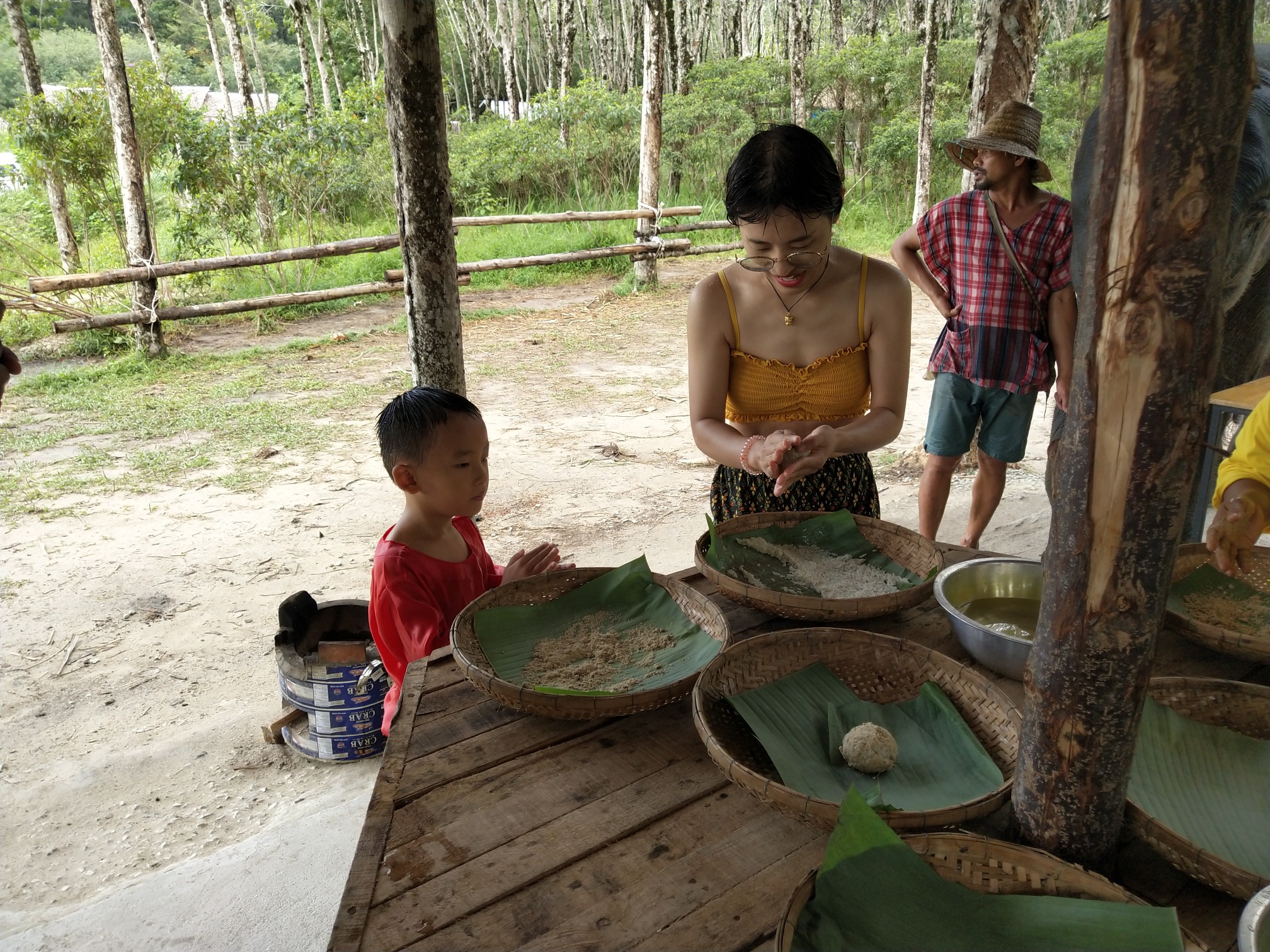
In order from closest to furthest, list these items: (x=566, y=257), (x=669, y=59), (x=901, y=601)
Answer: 1. (x=901, y=601)
2. (x=566, y=257)
3. (x=669, y=59)

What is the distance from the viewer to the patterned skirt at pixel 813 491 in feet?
7.00

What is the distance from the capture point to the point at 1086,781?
89 centimetres

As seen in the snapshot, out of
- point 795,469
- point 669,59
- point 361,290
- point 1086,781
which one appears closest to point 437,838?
point 1086,781

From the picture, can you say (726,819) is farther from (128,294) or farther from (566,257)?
(566,257)

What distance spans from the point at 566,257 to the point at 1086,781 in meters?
9.52

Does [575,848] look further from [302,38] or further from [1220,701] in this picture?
[302,38]

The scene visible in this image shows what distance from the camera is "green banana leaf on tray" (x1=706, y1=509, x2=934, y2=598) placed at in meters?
1.67

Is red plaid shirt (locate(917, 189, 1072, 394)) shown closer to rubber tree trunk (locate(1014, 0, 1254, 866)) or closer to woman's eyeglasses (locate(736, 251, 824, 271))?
woman's eyeglasses (locate(736, 251, 824, 271))

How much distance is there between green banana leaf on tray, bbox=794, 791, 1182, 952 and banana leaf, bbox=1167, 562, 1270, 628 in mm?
918

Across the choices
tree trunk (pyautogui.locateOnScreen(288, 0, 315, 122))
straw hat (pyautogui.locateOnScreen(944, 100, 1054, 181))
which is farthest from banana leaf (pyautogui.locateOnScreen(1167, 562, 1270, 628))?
tree trunk (pyautogui.locateOnScreen(288, 0, 315, 122))

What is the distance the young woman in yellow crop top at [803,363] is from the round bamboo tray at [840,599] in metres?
0.14

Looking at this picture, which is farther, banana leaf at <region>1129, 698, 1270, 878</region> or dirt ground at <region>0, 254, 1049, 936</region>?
dirt ground at <region>0, 254, 1049, 936</region>

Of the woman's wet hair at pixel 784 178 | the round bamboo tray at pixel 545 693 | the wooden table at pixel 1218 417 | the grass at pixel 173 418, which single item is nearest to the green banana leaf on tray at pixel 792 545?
the round bamboo tray at pixel 545 693

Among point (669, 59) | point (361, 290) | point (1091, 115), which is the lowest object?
point (361, 290)
